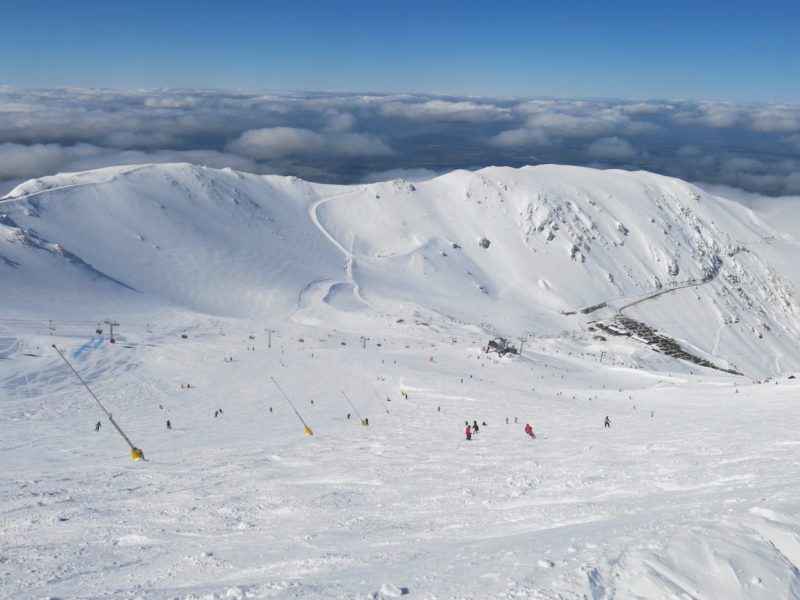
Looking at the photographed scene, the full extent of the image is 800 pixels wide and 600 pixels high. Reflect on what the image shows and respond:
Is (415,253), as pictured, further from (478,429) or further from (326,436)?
(326,436)

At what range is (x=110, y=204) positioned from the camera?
10838 centimetres

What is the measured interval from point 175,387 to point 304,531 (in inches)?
1183

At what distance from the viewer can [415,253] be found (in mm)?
132000

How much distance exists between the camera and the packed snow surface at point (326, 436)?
970cm

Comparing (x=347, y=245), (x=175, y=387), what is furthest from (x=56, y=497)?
(x=347, y=245)

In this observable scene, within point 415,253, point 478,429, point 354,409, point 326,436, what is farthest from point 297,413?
point 415,253

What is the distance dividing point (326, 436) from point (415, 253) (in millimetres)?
106281

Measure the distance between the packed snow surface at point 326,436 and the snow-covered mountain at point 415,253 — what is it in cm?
93

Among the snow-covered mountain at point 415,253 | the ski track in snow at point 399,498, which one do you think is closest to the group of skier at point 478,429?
the ski track in snow at point 399,498

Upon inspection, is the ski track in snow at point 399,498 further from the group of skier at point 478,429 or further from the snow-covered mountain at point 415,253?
the snow-covered mountain at point 415,253

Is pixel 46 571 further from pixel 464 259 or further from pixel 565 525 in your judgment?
pixel 464 259

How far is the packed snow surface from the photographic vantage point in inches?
382

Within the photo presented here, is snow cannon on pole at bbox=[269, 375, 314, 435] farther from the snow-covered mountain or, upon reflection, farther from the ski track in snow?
the snow-covered mountain

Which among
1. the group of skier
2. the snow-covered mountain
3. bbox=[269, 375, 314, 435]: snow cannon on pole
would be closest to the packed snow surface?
bbox=[269, 375, 314, 435]: snow cannon on pole
